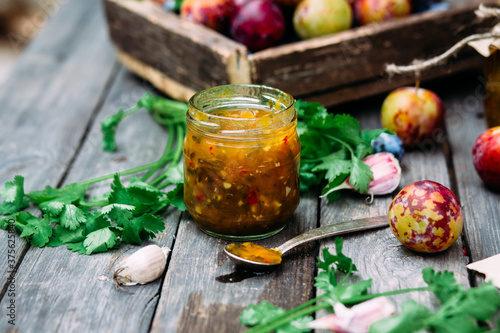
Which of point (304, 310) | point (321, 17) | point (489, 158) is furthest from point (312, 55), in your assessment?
point (304, 310)

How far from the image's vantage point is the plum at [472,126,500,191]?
1.31m

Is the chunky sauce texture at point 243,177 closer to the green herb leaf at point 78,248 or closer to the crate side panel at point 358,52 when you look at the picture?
the green herb leaf at point 78,248

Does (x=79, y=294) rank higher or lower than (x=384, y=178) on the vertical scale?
higher

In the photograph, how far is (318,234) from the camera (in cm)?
117

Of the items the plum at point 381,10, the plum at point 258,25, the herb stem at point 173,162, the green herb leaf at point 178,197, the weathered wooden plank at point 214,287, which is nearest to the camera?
the weathered wooden plank at point 214,287

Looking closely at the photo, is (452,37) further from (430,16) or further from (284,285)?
(284,285)

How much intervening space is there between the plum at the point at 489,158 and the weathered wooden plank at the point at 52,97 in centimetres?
109

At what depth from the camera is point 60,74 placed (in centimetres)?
226

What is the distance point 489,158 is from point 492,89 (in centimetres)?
25

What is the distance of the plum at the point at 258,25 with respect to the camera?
1653 millimetres

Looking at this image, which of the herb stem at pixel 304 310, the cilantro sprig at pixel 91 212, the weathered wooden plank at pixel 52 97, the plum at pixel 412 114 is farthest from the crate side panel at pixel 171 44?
the herb stem at pixel 304 310

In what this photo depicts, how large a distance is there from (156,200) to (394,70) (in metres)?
0.76

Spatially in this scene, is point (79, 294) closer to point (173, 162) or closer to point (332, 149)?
point (173, 162)

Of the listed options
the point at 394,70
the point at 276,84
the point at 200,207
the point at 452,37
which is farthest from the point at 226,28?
the point at 200,207
